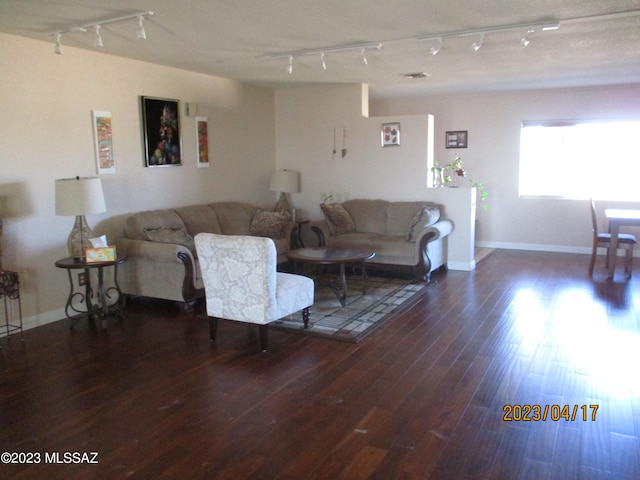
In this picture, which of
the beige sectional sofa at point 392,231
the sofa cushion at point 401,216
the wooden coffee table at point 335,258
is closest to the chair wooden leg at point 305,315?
the wooden coffee table at point 335,258

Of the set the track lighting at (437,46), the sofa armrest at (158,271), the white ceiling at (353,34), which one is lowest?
the sofa armrest at (158,271)

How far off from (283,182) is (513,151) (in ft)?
12.2

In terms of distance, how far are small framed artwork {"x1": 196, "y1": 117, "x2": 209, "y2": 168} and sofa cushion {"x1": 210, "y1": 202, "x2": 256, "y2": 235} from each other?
1.78ft

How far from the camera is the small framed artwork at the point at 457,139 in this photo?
27.4 feet

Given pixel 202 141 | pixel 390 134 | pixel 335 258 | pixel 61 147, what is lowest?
pixel 335 258

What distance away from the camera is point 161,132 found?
570cm

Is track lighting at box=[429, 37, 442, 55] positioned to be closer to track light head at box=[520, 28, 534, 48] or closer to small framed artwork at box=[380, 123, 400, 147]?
track light head at box=[520, 28, 534, 48]

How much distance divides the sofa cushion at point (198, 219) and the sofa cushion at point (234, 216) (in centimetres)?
10

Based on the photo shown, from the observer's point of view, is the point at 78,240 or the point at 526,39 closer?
the point at 526,39

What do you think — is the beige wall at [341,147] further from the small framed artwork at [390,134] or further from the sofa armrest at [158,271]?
the sofa armrest at [158,271]

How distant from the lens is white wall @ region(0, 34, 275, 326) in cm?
432

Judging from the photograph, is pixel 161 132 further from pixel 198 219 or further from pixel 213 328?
pixel 213 328
